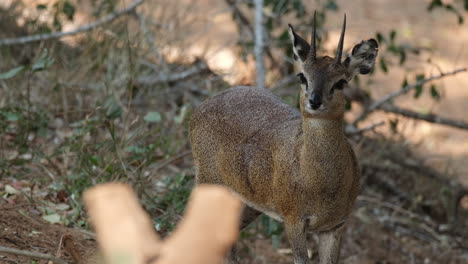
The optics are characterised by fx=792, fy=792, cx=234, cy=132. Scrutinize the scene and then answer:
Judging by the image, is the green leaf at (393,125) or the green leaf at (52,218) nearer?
the green leaf at (52,218)

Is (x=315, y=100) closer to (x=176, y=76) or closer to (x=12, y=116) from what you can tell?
(x=12, y=116)

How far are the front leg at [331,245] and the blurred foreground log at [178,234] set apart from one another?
2.42 metres

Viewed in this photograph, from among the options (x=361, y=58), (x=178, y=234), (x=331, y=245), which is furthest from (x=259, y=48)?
(x=178, y=234)

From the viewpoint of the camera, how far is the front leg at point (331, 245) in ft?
14.0

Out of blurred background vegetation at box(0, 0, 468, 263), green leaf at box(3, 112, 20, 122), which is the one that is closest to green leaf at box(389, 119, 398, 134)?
blurred background vegetation at box(0, 0, 468, 263)

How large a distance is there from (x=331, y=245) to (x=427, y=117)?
3.37 meters

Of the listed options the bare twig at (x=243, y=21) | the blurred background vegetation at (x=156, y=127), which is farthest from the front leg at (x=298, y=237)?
the bare twig at (x=243, y=21)

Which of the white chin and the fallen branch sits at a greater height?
the white chin

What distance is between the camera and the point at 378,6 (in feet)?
39.7

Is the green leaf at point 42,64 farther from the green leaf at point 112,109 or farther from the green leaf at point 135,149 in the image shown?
the green leaf at point 135,149

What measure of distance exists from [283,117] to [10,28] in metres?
4.34

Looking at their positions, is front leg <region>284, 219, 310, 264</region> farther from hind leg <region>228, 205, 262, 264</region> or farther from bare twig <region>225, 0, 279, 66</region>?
bare twig <region>225, 0, 279, 66</region>

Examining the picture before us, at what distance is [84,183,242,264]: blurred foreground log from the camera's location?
1867 mm

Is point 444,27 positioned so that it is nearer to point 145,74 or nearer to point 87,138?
point 145,74
